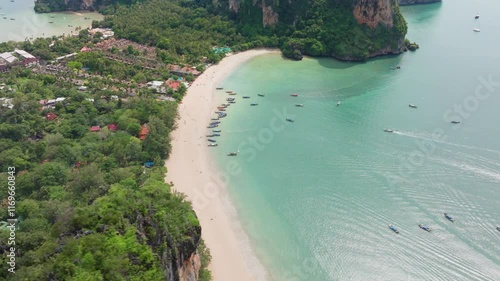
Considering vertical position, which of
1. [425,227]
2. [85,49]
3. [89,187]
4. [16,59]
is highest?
[85,49]

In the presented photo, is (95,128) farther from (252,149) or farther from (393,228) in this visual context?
(393,228)

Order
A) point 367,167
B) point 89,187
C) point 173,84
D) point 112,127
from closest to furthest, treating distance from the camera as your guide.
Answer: point 89,187 → point 367,167 → point 112,127 → point 173,84

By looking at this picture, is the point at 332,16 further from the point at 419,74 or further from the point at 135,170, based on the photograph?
the point at 135,170

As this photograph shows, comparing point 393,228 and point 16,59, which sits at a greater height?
point 16,59

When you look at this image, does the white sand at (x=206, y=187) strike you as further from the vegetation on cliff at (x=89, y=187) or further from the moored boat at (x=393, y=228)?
the moored boat at (x=393, y=228)

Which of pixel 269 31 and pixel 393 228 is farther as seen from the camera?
pixel 269 31

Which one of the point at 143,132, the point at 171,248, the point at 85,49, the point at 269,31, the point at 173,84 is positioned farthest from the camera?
the point at 269,31

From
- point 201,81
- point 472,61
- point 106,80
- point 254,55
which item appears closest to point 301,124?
point 201,81

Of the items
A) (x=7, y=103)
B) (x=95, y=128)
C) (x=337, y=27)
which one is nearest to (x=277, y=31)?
(x=337, y=27)
